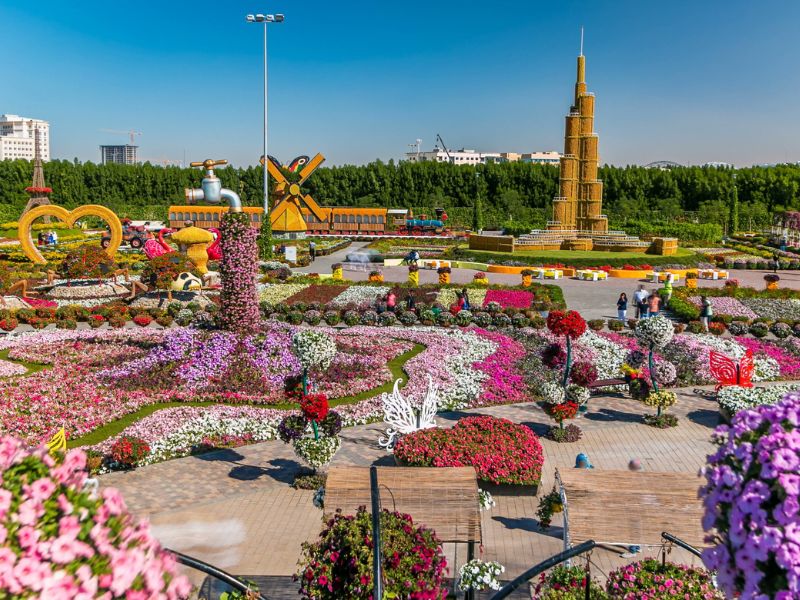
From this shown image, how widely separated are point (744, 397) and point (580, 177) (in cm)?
3743

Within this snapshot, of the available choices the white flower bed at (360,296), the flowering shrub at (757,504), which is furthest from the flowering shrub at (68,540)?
the white flower bed at (360,296)

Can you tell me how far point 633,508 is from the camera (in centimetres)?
974

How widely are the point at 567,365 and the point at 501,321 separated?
30.7 ft

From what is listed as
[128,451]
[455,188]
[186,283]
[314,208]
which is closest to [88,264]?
[186,283]

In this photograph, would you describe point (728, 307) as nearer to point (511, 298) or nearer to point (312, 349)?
point (511, 298)

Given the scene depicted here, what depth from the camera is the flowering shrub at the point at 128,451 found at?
1384 centimetres

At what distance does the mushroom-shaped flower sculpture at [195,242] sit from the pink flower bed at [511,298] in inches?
512

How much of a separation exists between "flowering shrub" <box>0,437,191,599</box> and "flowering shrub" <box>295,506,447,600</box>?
3.27 meters

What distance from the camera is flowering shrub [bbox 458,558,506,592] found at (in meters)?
8.98

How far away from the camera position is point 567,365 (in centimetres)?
1695

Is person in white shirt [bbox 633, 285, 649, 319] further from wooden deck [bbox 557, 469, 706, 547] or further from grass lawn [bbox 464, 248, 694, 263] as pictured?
wooden deck [bbox 557, 469, 706, 547]

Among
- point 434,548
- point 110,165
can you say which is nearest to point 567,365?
point 434,548

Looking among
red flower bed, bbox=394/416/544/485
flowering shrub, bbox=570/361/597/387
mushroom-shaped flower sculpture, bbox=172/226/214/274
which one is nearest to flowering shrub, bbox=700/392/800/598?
red flower bed, bbox=394/416/544/485

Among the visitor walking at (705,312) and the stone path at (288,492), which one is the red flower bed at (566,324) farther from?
the visitor walking at (705,312)
